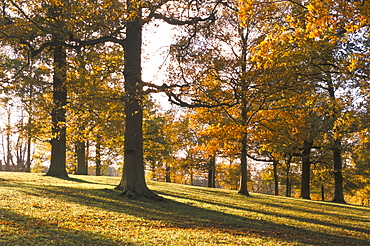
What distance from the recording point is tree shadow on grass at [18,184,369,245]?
35.1 ft

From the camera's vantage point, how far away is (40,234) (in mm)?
7645

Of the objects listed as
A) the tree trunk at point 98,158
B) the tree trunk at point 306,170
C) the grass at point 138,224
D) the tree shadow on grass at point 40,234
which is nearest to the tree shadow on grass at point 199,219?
the grass at point 138,224

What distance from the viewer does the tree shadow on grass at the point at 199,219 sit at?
10.7 meters

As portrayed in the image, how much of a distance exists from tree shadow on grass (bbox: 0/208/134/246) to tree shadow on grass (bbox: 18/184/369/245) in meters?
3.21

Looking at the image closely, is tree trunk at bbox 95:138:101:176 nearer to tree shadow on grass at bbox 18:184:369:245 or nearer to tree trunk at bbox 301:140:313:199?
tree trunk at bbox 301:140:313:199

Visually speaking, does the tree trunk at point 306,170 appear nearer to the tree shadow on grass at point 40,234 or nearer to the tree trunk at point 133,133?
the tree trunk at point 133,133

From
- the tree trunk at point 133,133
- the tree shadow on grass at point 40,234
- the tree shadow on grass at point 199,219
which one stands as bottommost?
the tree shadow on grass at point 199,219

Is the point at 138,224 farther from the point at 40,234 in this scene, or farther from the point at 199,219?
the point at 40,234

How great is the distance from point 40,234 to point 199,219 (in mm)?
6072

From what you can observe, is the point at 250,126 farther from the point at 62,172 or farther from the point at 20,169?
the point at 20,169

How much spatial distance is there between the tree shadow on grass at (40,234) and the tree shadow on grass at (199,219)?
10.5ft

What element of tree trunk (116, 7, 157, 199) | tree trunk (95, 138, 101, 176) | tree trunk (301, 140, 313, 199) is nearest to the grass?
tree trunk (116, 7, 157, 199)

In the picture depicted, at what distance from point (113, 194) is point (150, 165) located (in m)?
37.5

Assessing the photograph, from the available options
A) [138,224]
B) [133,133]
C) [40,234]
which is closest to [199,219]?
[138,224]
